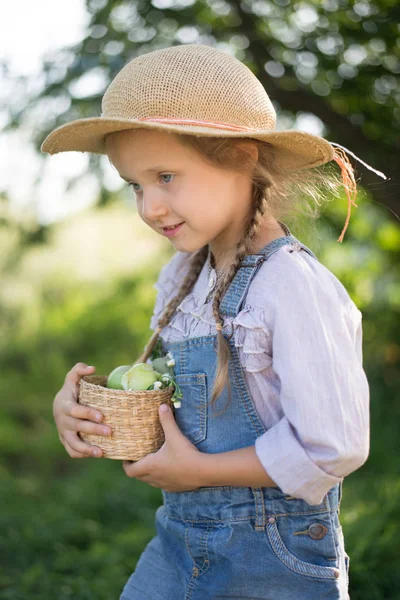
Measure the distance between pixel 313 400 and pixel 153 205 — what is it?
607mm

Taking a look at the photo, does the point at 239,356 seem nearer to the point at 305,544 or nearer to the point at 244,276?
the point at 244,276

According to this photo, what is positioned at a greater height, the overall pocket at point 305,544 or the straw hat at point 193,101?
the straw hat at point 193,101

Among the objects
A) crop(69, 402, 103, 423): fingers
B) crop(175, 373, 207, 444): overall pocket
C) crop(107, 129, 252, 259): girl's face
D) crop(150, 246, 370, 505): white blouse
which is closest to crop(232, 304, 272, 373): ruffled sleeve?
crop(150, 246, 370, 505): white blouse

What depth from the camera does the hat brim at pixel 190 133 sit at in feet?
5.32

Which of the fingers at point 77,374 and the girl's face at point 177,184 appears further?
the fingers at point 77,374

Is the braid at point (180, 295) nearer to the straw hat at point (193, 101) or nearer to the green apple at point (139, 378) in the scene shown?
the green apple at point (139, 378)

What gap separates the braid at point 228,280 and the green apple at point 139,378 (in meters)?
0.17

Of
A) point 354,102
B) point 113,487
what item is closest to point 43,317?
point 113,487

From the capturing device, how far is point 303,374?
1.48 metres

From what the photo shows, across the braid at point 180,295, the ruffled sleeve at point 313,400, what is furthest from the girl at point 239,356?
the braid at point 180,295

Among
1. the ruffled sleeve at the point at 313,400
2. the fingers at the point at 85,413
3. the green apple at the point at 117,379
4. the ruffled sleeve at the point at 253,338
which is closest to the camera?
the ruffled sleeve at the point at 313,400

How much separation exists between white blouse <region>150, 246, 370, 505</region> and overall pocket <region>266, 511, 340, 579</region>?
0.17 metres

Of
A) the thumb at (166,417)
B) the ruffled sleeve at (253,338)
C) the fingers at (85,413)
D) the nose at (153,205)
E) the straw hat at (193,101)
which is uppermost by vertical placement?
the straw hat at (193,101)

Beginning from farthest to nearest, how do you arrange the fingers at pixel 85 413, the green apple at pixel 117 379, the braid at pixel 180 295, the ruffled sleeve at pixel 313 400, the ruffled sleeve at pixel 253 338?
1. the braid at pixel 180 295
2. the green apple at pixel 117 379
3. the fingers at pixel 85 413
4. the ruffled sleeve at pixel 253 338
5. the ruffled sleeve at pixel 313 400
